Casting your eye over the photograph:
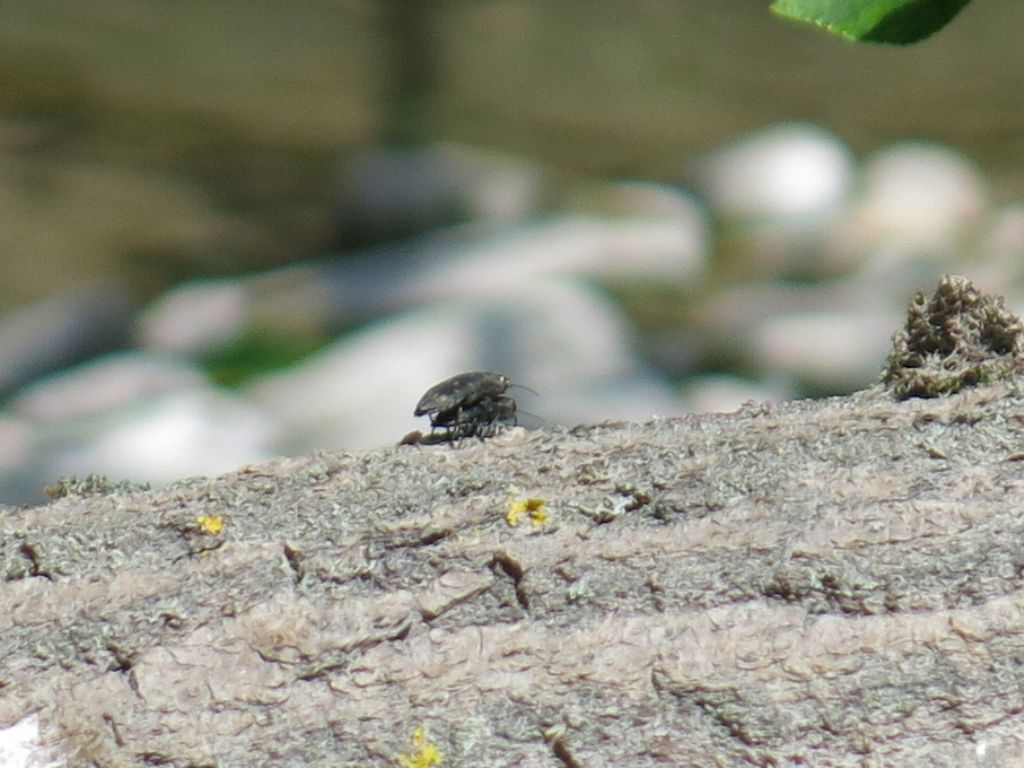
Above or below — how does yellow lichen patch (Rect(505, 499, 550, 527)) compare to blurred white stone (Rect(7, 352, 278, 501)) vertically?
below

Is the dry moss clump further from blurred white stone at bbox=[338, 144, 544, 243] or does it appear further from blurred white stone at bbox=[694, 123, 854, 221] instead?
blurred white stone at bbox=[694, 123, 854, 221]

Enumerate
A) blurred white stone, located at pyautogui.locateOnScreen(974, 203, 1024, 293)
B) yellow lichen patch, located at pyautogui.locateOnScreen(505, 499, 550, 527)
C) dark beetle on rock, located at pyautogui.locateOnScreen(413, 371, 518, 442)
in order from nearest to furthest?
yellow lichen patch, located at pyautogui.locateOnScreen(505, 499, 550, 527) < dark beetle on rock, located at pyautogui.locateOnScreen(413, 371, 518, 442) < blurred white stone, located at pyautogui.locateOnScreen(974, 203, 1024, 293)

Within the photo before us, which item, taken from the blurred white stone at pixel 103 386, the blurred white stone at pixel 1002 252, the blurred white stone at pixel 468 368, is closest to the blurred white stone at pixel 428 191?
the blurred white stone at pixel 468 368

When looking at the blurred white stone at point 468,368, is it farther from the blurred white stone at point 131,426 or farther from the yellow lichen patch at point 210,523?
the yellow lichen patch at point 210,523

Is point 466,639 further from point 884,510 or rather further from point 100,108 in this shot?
point 100,108

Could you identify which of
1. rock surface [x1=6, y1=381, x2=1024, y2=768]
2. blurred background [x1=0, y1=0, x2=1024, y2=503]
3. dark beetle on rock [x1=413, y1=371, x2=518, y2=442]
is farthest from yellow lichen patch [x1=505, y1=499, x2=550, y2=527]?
blurred background [x1=0, y1=0, x2=1024, y2=503]

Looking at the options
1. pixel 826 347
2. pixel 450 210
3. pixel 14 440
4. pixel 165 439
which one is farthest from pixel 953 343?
pixel 450 210
